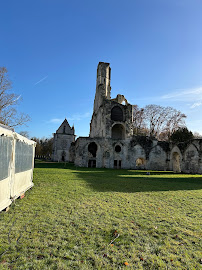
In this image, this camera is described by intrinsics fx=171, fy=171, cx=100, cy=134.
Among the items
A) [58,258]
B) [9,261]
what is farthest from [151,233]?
[9,261]

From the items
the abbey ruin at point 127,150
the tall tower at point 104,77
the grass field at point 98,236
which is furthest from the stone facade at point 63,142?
the grass field at point 98,236

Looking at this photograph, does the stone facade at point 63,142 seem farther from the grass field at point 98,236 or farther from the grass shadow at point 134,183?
the grass field at point 98,236

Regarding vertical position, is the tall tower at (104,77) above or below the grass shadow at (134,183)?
above

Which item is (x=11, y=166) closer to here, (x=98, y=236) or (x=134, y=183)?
(x=98, y=236)

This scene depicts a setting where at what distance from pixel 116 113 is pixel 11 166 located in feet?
81.7

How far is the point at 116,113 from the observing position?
96.1ft

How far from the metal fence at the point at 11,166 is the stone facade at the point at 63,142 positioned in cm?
3376

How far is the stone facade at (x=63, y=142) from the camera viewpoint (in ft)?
131

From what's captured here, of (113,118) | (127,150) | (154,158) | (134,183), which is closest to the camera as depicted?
(134,183)

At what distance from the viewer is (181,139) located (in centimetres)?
3288

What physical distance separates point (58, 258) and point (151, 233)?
6.79 feet

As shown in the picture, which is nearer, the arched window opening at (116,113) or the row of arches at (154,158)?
the row of arches at (154,158)

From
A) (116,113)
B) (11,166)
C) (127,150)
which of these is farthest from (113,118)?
(11,166)

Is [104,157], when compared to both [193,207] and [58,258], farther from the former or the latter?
[58,258]
